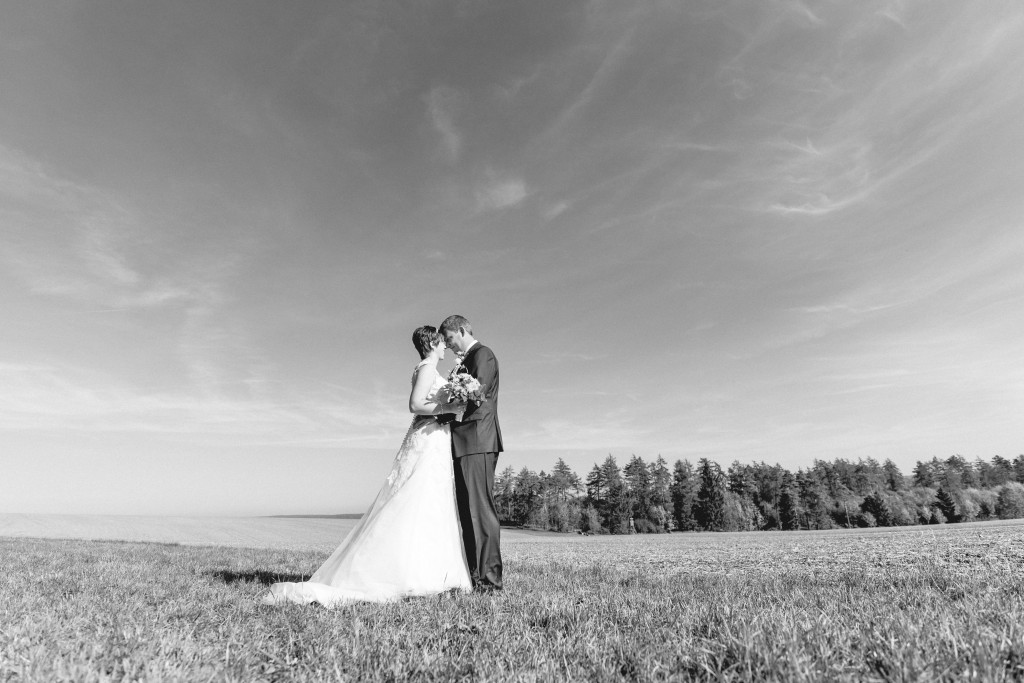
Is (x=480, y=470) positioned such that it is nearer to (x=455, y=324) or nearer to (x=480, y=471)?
(x=480, y=471)

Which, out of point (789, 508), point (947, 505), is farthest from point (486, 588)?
point (947, 505)

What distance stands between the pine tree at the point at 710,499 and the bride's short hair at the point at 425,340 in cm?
9587

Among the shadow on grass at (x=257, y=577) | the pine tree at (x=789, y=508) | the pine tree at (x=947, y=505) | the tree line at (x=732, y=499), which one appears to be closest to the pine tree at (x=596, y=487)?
the tree line at (x=732, y=499)

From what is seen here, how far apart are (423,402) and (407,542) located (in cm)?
180

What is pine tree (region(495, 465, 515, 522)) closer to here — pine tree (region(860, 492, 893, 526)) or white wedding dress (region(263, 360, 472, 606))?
pine tree (region(860, 492, 893, 526))

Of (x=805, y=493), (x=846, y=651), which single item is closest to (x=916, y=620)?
(x=846, y=651)

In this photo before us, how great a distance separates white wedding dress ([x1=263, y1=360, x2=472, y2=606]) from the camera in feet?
18.7

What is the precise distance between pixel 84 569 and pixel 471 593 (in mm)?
7271

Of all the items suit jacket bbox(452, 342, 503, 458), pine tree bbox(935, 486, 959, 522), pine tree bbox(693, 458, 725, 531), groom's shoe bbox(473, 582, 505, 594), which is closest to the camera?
groom's shoe bbox(473, 582, 505, 594)

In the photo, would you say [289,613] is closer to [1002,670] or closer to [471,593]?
[471,593]

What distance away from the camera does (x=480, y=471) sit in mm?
6828

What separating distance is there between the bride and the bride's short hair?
13 millimetres

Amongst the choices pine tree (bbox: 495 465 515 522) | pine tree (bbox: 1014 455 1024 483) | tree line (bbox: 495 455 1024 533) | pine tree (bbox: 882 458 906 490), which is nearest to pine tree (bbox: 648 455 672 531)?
tree line (bbox: 495 455 1024 533)

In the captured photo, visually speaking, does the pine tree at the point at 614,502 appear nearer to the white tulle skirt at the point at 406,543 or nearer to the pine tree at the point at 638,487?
the pine tree at the point at 638,487
